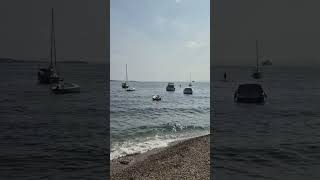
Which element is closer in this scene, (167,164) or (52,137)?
(167,164)

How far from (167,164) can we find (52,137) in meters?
20.4

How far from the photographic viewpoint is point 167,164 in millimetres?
23609

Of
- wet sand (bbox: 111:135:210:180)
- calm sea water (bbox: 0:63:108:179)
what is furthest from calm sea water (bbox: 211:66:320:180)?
calm sea water (bbox: 0:63:108:179)

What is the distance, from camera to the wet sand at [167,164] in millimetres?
21109

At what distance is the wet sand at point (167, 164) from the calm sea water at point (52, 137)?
4.97 feet

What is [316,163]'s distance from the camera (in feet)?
82.1

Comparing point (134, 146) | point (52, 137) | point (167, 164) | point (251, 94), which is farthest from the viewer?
point (251, 94)

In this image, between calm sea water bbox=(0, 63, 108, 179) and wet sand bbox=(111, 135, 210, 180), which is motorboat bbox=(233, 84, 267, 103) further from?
wet sand bbox=(111, 135, 210, 180)

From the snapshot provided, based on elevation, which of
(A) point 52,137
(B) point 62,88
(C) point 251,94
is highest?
(B) point 62,88

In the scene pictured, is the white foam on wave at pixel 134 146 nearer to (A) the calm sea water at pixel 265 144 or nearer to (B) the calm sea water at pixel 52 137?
(B) the calm sea water at pixel 52 137

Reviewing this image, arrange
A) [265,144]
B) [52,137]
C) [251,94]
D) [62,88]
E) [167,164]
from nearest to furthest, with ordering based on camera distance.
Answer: [167,164] → [265,144] → [52,137] → [251,94] → [62,88]

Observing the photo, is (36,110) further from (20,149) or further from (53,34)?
(20,149)

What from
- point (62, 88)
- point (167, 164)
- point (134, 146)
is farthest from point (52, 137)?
point (62, 88)

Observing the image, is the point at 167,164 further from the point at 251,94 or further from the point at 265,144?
the point at 251,94
